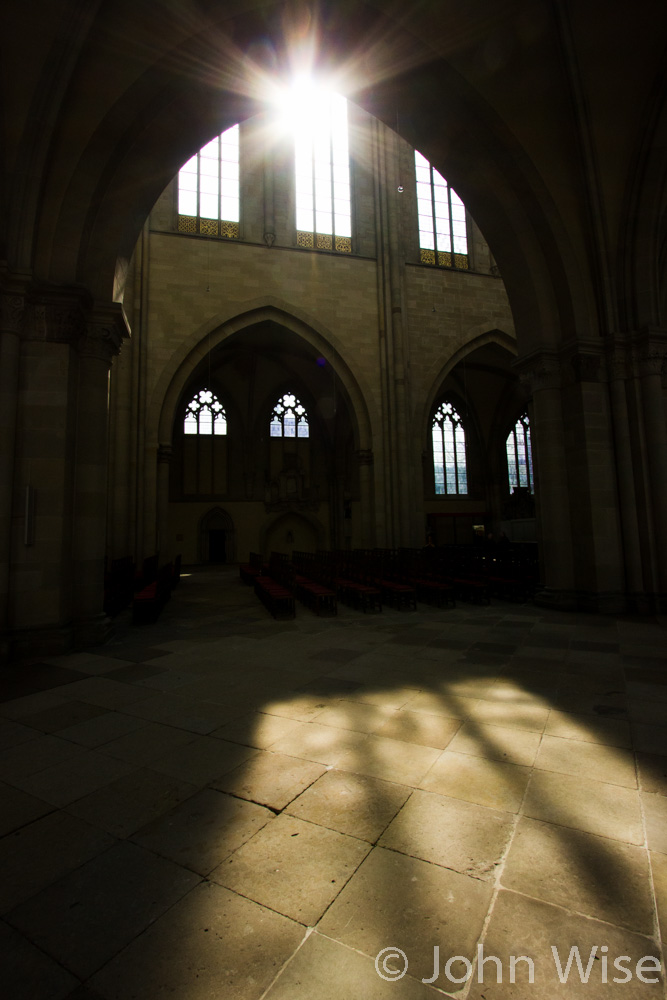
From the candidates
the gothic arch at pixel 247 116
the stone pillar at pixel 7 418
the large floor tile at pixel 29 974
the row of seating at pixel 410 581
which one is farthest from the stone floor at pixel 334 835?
the gothic arch at pixel 247 116

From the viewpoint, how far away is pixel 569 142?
29.7ft

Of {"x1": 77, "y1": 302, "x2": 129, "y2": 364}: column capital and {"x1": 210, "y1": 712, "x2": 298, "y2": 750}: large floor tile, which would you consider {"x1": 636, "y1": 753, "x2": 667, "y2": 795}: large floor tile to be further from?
{"x1": 77, "y1": 302, "x2": 129, "y2": 364}: column capital

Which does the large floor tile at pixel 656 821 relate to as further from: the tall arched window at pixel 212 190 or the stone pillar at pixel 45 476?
the tall arched window at pixel 212 190

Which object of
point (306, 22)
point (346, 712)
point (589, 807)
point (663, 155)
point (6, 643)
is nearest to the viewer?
point (589, 807)

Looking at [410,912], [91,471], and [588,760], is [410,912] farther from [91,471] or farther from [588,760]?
[91,471]

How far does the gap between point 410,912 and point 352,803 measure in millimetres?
808

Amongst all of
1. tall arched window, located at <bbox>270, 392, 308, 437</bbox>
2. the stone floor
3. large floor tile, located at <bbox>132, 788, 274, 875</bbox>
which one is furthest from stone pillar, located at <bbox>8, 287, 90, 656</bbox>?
tall arched window, located at <bbox>270, 392, 308, 437</bbox>

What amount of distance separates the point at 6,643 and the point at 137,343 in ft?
44.9

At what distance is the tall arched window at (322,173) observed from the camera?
66.1ft

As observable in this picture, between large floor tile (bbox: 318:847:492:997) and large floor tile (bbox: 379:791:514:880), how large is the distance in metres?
0.08

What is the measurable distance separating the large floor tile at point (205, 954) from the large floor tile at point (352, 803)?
0.63 metres

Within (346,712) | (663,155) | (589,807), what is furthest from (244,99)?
(589,807)

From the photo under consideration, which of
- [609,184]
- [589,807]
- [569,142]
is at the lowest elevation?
[589,807]

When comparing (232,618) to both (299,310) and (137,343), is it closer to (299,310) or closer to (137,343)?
(137,343)
